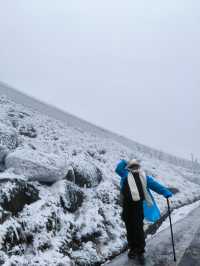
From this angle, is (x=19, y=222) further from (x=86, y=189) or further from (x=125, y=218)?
(x=86, y=189)

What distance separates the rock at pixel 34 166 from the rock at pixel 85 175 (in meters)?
1.18

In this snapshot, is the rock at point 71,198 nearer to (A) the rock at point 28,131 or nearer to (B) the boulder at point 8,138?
(B) the boulder at point 8,138

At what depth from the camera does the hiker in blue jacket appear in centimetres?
529

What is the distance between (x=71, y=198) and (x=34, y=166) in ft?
4.44

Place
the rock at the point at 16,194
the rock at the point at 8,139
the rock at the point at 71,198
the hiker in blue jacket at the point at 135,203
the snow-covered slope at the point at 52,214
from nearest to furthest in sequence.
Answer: the snow-covered slope at the point at 52,214
the hiker in blue jacket at the point at 135,203
the rock at the point at 16,194
the rock at the point at 71,198
the rock at the point at 8,139

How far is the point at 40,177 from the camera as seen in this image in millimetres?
7492

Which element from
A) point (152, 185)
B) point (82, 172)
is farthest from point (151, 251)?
point (82, 172)

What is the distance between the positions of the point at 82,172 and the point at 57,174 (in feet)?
5.73

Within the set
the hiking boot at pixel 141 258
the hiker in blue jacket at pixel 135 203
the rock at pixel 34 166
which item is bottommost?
the hiking boot at pixel 141 258

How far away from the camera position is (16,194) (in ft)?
19.9

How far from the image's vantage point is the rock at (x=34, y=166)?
7.38 m

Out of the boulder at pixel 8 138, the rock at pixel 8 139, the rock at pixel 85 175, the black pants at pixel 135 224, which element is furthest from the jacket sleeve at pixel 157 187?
the boulder at pixel 8 138

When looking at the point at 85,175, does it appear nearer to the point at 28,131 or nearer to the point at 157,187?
the point at 157,187

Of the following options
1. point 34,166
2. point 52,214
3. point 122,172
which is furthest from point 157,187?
point 34,166
